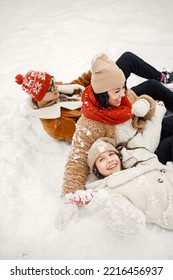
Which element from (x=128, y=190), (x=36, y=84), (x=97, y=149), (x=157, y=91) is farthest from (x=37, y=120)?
(x=128, y=190)

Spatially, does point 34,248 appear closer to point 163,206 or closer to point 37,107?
point 163,206

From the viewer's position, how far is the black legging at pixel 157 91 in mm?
2168

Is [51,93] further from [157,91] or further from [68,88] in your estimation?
[157,91]

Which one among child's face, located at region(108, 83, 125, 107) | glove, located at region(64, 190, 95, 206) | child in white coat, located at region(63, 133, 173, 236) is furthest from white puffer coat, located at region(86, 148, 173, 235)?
child's face, located at region(108, 83, 125, 107)

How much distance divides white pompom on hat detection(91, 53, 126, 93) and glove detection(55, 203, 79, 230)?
2.69ft

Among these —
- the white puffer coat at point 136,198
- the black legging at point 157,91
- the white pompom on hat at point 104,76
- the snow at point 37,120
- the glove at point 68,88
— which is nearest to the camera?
the white puffer coat at point 136,198

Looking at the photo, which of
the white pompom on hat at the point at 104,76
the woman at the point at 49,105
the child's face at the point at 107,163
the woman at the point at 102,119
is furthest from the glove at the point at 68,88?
the child's face at the point at 107,163

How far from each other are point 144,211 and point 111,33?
3262 millimetres

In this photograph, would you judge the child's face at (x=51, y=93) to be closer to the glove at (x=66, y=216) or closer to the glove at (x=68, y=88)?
the glove at (x=68, y=88)

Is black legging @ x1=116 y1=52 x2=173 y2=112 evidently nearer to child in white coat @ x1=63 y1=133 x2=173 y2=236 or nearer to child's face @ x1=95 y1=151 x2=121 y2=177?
child in white coat @ x1=63 y1=133 x2=173 y2=236

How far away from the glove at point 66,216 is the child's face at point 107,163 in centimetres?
31
